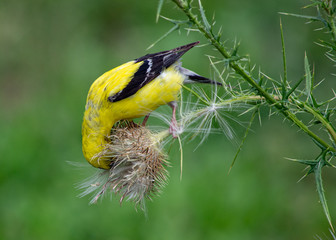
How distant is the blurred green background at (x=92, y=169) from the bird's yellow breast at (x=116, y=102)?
0.28 metres

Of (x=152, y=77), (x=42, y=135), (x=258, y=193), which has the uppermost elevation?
(x=152, y=77)

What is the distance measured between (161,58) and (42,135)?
3096 mm

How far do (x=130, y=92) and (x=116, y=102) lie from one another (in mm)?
152

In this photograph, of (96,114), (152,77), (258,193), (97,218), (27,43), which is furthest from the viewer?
(27,43)

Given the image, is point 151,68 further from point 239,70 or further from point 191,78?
point 239,70

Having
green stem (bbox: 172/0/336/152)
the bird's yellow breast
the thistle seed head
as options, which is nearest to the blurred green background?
the bird's yellow breast

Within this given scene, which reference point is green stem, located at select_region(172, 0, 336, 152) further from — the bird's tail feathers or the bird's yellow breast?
the bird's tail feathers

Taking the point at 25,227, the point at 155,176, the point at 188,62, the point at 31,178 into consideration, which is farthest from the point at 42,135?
the point at 155,176

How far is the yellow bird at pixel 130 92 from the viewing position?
298 cm

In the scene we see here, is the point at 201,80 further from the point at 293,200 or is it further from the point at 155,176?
the point at 293,200

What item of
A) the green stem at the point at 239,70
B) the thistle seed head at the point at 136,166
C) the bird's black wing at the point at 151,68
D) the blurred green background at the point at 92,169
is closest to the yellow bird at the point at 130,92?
the bird's black wing at the point at 151,68

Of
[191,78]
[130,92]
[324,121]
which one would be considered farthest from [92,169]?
[324,121]

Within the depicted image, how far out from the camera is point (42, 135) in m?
5.93

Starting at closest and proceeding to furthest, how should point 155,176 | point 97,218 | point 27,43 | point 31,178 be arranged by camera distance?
point 155,176 < point 97,218 < point 31,178 < point 27,43
